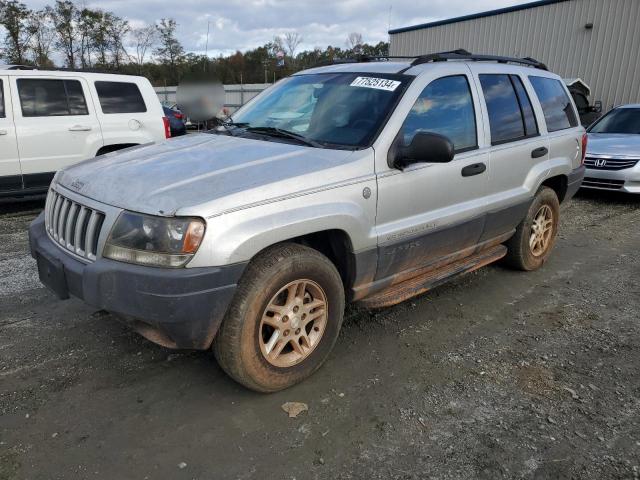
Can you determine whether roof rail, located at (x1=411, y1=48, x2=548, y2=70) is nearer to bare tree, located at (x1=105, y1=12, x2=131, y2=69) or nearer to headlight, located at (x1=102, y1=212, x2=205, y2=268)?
headlight, located at (x1=102, y1=212, x2=205, y2=268)

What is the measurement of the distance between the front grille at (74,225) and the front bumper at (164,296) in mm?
133

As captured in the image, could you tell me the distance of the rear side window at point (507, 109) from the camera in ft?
13.4

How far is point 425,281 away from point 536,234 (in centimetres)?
190

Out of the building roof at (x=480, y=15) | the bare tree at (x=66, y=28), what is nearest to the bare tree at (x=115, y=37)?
the bare tree at (x=66, y=28)

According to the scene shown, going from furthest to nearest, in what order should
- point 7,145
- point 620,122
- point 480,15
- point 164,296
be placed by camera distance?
point 480,15
point 620,122
point 7,145
point 164,296

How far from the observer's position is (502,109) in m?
4.21

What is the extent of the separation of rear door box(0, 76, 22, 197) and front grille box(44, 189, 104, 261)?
4.12m

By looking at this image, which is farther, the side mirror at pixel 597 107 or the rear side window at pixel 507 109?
the side mirror at pixel 597 107

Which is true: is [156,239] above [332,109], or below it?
below

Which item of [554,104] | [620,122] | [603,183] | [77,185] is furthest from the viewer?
[620,122]

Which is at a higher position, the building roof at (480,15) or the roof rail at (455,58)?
the building roof at (480,15)

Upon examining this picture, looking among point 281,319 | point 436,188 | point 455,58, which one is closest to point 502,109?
point 455,58

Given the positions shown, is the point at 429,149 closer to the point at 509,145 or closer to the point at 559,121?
the point at 509,145

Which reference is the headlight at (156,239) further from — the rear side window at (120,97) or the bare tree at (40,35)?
the bare tree at (40,35)
